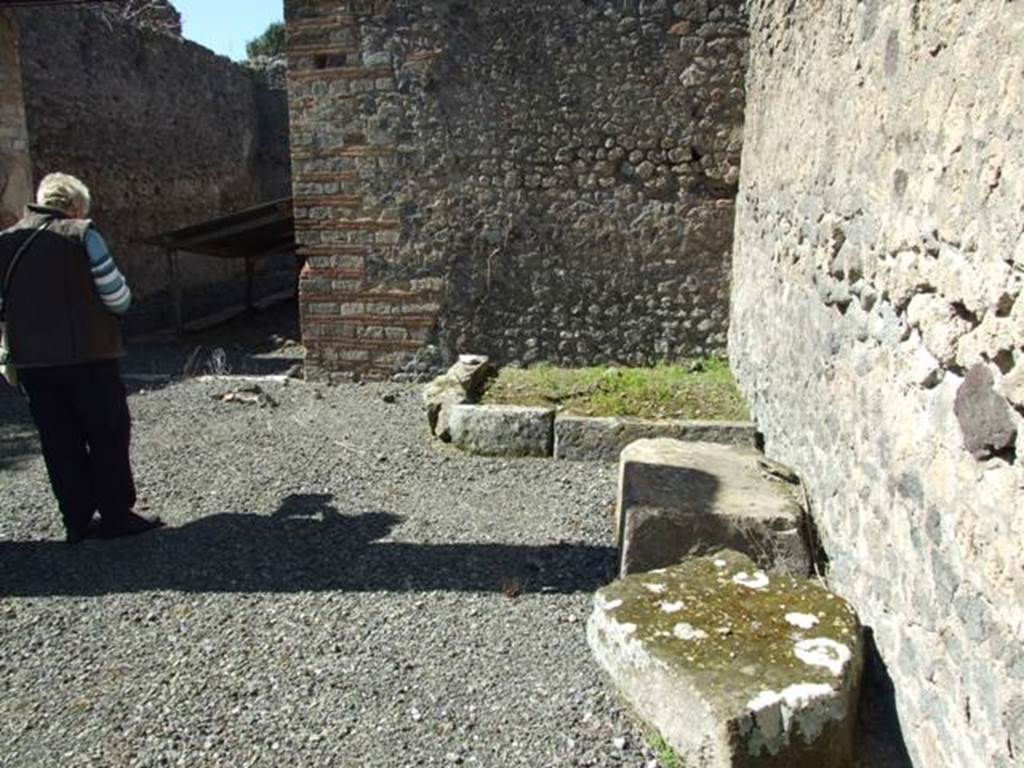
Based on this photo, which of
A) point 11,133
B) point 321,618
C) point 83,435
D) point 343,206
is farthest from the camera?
point 11,133

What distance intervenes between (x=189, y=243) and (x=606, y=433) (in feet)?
19.6

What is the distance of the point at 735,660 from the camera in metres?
2.52

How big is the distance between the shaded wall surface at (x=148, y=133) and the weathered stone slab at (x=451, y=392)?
5.46m

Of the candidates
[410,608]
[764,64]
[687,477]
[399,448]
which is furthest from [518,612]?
[764,64]

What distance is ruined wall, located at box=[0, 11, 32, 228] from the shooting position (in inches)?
303

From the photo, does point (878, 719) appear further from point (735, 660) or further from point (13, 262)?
point (13, 262)

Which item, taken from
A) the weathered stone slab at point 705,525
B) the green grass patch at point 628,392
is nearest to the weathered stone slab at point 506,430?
the green grass patch at point 628,392

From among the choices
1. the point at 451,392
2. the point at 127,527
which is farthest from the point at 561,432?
the point at 127,527

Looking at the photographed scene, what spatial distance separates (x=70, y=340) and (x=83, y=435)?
0.51m

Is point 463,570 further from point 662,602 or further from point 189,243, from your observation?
point 189,243

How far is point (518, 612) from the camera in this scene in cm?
338

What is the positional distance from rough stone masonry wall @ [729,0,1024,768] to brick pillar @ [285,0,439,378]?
13.4 ft

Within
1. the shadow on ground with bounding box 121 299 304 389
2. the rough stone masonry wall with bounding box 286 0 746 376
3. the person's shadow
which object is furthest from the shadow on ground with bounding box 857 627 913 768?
the shadow on ground with bounding box 121 299 304 389

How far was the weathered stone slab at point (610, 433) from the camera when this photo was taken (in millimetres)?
5207
